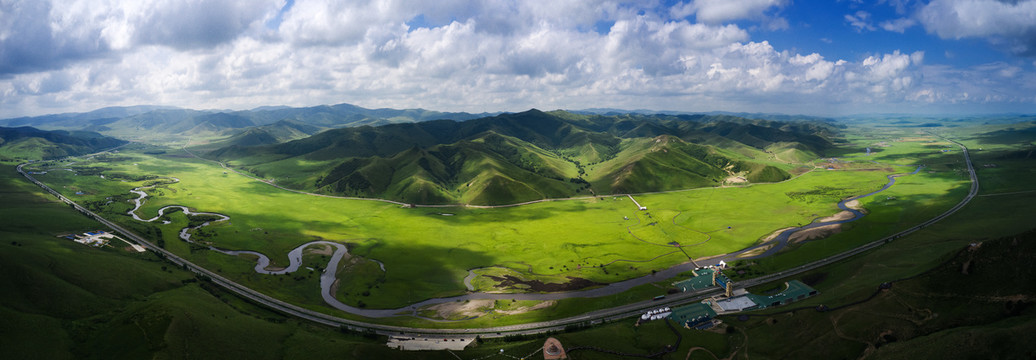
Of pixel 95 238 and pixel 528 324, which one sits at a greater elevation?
pixel 95 238

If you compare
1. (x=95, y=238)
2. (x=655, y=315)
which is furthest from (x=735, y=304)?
(x=95, y=238)

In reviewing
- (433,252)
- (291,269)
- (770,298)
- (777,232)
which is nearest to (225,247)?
(291,269)

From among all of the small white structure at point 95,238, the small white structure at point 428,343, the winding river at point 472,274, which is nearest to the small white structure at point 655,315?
the winding river at point 472,274

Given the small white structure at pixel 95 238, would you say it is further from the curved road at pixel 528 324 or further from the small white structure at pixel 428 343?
the small white structure at pixel 428 343

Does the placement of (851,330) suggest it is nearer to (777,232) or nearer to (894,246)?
(894,246)

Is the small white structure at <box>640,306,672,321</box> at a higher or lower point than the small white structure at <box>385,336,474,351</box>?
higher

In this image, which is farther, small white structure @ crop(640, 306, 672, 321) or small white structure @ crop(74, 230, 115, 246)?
small white structure @ crop(74, 230, 115, 246)

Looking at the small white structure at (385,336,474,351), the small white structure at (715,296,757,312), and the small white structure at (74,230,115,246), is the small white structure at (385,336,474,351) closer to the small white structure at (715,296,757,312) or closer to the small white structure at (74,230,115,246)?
the small white structure at (715,296,757,312)

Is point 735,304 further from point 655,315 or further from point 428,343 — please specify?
point 428,343

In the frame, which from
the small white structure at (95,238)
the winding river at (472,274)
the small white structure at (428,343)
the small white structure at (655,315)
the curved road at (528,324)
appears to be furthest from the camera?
the small white structure at (95,238)

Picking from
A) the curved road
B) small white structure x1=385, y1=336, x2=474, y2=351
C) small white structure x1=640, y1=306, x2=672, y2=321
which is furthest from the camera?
the curved road

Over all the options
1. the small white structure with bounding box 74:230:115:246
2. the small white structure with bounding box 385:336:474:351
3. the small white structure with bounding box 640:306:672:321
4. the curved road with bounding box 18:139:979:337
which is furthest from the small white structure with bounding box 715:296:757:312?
the small white structure with bounding box 74:230:115:246
